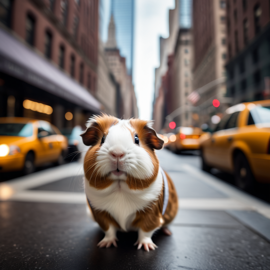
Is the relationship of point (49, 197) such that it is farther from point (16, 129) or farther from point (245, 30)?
point (245, 30)

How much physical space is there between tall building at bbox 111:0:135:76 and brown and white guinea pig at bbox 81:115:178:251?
6547cm

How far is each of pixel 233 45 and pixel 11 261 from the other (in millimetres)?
38507

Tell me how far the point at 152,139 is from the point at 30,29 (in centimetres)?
1566

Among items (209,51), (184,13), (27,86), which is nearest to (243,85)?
(209,51)

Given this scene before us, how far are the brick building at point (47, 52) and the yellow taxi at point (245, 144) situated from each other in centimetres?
811

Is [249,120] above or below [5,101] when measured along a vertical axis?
below

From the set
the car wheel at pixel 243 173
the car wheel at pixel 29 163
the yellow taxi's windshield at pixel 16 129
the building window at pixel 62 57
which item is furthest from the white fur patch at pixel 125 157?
the building window at pixel 62 57

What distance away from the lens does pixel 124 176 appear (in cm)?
146

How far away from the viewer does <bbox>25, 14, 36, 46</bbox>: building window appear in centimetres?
1360

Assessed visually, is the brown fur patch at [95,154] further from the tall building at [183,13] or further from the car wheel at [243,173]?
the tall building at [183,13]

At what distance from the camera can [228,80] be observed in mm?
35531

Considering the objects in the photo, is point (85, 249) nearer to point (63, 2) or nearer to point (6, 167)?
point (6, 167)

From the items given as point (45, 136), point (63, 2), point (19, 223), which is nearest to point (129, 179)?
point (19, 223)

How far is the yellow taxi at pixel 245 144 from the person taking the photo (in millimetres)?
3646
